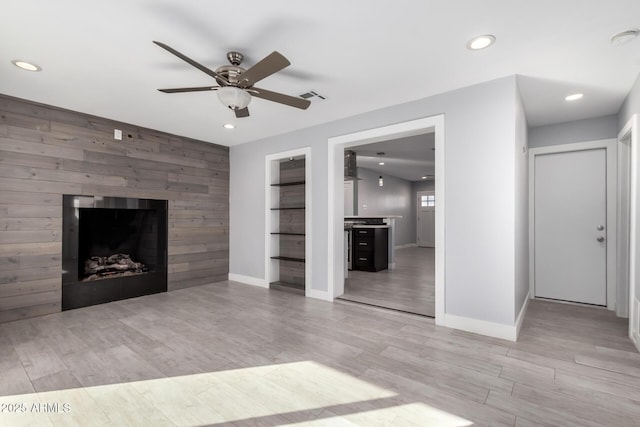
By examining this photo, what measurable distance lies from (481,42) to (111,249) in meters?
5.35

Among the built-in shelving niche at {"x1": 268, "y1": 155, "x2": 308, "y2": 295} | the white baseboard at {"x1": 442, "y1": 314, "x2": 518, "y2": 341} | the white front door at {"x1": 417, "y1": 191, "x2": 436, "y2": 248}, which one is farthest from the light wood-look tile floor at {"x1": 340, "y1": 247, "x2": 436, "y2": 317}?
the white front door at {"x1": 417, "y1": 191, "x2": 436, "y2": 248}

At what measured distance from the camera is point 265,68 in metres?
2.10

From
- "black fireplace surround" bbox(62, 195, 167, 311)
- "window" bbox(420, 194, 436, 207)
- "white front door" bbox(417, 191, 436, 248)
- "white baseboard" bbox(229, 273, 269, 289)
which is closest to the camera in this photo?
"black fireplace surround" bbox(62, 195, 167, 311)

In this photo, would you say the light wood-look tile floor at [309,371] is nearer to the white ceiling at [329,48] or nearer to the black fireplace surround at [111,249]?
the black fireplace surround at [111,249]

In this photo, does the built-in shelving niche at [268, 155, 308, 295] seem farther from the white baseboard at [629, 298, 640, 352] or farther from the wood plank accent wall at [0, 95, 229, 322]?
the white baseboard at [629, 298, 640, 352]

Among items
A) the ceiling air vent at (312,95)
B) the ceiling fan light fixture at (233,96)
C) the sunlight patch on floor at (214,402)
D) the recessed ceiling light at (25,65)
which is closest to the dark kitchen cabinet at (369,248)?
the ceiling air vent at (312,95)

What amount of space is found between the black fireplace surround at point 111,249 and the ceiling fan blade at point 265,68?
2.97m

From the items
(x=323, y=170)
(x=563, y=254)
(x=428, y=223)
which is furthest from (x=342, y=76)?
(x=428, y=223)

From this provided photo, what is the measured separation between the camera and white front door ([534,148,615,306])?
3.89m

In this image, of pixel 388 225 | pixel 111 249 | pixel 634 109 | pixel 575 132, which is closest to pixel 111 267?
pixel 111 249

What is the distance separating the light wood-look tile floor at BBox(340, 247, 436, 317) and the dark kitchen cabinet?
6.5 inches

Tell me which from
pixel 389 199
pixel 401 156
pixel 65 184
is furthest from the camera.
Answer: pixel 389 199

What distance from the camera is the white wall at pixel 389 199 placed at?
9414 mm

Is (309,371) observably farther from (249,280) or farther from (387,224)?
(387,224)
